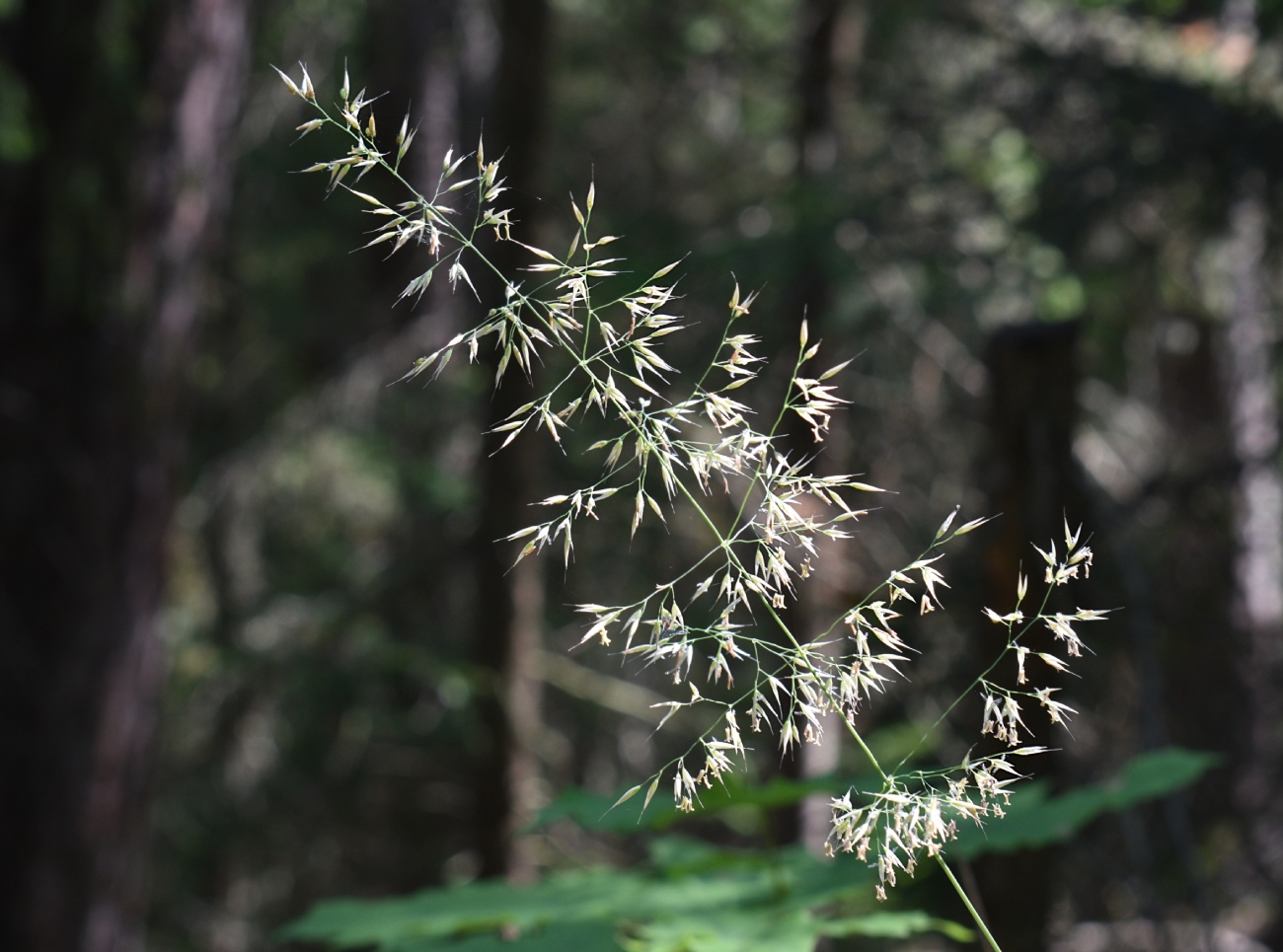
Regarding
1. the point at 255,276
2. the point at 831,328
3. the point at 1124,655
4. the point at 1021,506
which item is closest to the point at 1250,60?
the point at 831,328

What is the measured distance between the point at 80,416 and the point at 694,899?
287 cm

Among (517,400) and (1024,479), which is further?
(517,400)

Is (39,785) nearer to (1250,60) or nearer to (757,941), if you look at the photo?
(757,941)

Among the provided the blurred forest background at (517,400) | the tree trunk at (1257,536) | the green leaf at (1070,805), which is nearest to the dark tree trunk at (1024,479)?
the blurred forest background at (517,400)

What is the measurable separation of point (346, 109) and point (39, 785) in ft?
11.6

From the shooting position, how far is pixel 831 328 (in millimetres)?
5797

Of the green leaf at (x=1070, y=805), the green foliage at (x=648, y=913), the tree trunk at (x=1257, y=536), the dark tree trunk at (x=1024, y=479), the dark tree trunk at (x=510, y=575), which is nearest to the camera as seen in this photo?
the green foliage at (x=648, y=913)

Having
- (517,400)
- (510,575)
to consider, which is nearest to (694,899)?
(517,400)

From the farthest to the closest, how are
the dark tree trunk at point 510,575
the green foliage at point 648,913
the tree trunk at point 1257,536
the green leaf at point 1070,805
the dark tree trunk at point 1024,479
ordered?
1. the tree trunk at point 1257,536
2. the dark tree trunk at point 510,575
3. the dark tree trunk at point 1024,479
4. the green leaf at point 1070,805
5. the green foliage at point 648,913

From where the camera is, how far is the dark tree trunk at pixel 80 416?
3635 mm

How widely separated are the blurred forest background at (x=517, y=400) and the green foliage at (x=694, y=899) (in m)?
0.44

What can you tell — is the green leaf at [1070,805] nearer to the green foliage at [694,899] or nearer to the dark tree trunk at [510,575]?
the green foliage at [694,899]

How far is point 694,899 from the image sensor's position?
5.70 feet

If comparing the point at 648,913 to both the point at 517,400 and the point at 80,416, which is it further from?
the point at 517,400
